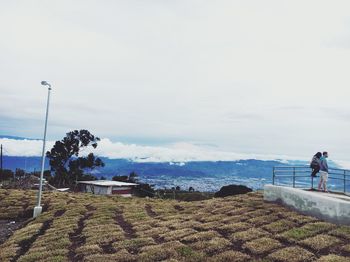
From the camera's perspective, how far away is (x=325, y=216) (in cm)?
1798

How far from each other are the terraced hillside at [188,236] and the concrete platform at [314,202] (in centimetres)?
56

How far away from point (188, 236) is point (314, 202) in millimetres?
6552

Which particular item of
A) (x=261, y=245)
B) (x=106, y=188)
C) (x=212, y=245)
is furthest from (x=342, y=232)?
(x=106, y=188)

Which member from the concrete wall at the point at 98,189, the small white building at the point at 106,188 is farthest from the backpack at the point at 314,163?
the concrete wall at the point at 98,189

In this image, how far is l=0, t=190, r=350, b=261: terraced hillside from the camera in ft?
48.6

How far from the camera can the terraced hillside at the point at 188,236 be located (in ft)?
48.6

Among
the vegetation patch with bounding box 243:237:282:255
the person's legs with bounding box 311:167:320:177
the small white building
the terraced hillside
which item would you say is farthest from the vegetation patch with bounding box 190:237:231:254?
the small white building

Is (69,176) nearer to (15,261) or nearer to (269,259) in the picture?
(15,261)

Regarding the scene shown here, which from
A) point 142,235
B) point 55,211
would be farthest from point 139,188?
point 142,235

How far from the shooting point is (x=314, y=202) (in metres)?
18.9

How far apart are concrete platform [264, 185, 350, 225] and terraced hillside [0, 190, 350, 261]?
557 millimetres

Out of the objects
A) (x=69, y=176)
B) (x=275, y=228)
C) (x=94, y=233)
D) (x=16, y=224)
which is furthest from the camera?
(x=69, y=176)

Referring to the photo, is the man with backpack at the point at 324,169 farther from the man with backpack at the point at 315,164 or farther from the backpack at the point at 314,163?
the backpack at the point at 314,163

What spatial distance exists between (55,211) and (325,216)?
21.2 m
